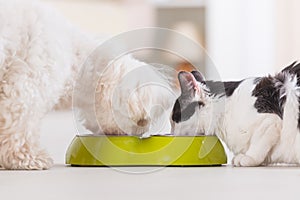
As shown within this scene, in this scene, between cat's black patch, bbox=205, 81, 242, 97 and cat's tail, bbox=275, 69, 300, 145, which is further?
cat's black patch, bbox=205, 81, 242, 97

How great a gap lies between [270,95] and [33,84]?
18.6 inches

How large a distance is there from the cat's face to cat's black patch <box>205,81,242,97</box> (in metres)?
0.03

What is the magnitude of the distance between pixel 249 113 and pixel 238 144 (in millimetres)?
77

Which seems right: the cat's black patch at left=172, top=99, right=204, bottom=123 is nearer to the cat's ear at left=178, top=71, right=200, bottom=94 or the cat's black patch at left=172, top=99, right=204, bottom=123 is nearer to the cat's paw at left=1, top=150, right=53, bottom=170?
the cat's ear at left=178, top=71, right=200, bottom=94

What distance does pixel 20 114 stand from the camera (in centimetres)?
123

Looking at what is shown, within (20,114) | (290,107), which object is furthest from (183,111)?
(20,114)

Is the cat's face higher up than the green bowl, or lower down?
higher up

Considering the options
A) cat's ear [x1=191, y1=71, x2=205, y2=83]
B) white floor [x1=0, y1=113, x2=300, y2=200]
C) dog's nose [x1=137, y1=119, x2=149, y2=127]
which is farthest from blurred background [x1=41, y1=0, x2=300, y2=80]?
white floor [x1=0, y1=113, x2=300, y2=200]

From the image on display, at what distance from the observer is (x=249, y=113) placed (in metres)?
1.31

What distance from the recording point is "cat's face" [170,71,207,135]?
1.35 metres

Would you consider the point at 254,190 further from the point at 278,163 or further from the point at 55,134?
the point at 55,134

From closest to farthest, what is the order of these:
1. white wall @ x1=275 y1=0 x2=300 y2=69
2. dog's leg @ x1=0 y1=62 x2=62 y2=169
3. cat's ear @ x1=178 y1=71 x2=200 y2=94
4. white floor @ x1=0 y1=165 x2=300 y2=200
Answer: white floor @ x1=0 y1=165 x2=300 y2=200
dog's leg @ x1=0 y1=62 x2=62 y2=169
cat's ear @ x1=178 y1=71 x2=200 y2=94
white wall @ x1=275 y1=0 x2=300 y2=69

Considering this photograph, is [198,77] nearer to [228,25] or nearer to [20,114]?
[20,114]

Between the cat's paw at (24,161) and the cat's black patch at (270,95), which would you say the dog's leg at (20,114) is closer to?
the cat's paw at (24,161)
